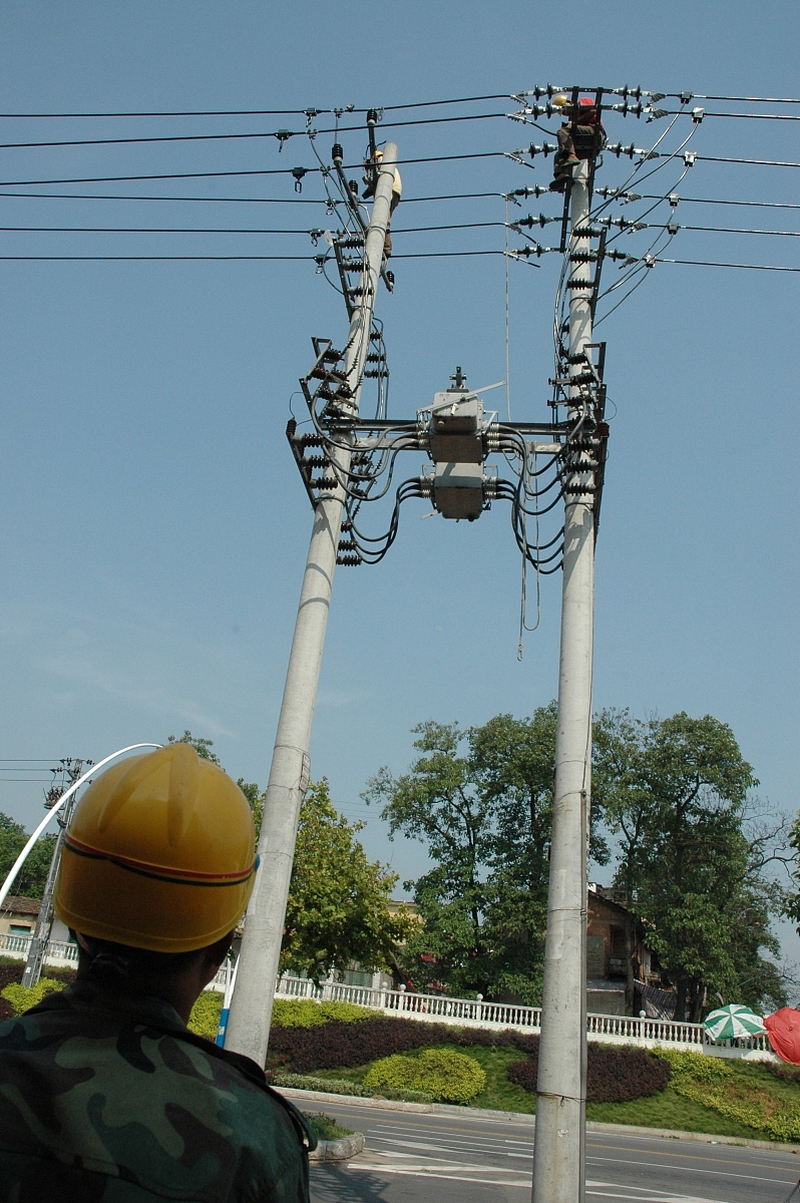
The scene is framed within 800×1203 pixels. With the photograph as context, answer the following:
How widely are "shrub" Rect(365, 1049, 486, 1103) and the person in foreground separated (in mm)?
29631

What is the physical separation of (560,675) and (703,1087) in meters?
25.5

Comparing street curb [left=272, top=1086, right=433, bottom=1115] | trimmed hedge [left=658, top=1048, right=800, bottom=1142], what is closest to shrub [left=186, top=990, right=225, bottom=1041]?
street curb [left=272, top=1086, right=433, bottom=1115]

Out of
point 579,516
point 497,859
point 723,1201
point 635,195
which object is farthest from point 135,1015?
point 497,859

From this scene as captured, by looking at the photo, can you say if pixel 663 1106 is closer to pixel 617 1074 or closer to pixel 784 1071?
pixel 617 1074

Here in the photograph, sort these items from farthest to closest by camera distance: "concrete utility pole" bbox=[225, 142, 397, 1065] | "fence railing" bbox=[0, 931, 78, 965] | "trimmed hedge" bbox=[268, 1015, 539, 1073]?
"fence railing" bbox=[0, 931, 78, 965], "trimmed hedge" bbox=[268, 1015, 539, 1073], "concrete utility pole" bbox=[225, 142, 397, 1065]

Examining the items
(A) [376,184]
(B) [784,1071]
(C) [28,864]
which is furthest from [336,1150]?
(C) [28,864]

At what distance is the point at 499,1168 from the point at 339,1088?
48.8 feet

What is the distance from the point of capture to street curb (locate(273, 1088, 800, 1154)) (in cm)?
2492

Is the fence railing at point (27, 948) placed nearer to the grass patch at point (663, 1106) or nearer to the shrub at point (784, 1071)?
the grass patch at point (663, 1106)

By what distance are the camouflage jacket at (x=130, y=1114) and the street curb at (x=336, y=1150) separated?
1193 cm

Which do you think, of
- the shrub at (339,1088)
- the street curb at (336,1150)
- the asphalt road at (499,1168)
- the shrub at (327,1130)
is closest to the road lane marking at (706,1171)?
the asphalt road at (499,1168)

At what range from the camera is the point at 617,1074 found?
91.5 feet

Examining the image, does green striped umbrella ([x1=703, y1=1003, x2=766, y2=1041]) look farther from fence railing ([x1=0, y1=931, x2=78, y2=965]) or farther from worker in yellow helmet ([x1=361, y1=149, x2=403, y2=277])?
worker in yellow helmet ([x1=361, y1=149, x2=403, y2=277])

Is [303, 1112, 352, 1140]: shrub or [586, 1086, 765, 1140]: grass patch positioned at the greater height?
[303, 1112, 352, 1140]: shrub
